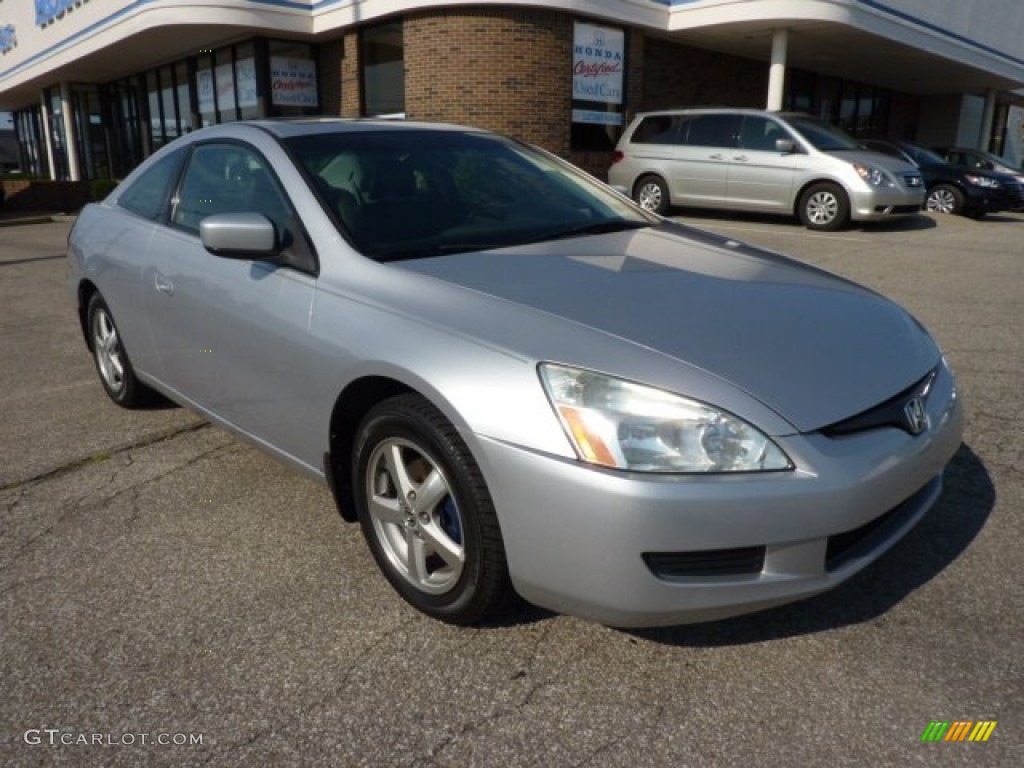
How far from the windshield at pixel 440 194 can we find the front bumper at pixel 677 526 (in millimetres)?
1099

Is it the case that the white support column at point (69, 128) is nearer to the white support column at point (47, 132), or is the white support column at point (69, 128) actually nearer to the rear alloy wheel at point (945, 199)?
the white support column at point (47, 132)

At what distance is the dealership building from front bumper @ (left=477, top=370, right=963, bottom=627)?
13.7 meters

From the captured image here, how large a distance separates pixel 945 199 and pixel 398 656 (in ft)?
53.4

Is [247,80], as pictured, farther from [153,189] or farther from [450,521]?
[450,521]

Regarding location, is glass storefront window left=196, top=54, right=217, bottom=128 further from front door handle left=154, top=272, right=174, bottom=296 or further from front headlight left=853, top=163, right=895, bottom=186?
front door handle left=154, top=272, right=174, bottom=296

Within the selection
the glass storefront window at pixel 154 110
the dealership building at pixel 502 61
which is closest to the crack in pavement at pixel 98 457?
the dealership building at pixel 502 61

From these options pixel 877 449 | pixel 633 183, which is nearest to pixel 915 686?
pixel 877 449

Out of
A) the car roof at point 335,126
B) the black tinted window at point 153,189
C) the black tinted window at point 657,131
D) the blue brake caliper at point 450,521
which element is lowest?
the blue brake caliper at point 450,521

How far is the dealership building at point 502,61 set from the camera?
49.2 feet

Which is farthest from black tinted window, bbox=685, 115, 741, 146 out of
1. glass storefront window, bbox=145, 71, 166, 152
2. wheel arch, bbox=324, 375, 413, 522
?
glass storefront window, bbox=145, 71, 166, 152

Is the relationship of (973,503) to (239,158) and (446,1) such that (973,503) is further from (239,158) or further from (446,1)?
(446,1)

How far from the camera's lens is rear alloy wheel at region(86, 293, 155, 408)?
4332 mm

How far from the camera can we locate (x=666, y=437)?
2049 millimetres

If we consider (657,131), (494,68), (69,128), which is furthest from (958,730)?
(69,128)
